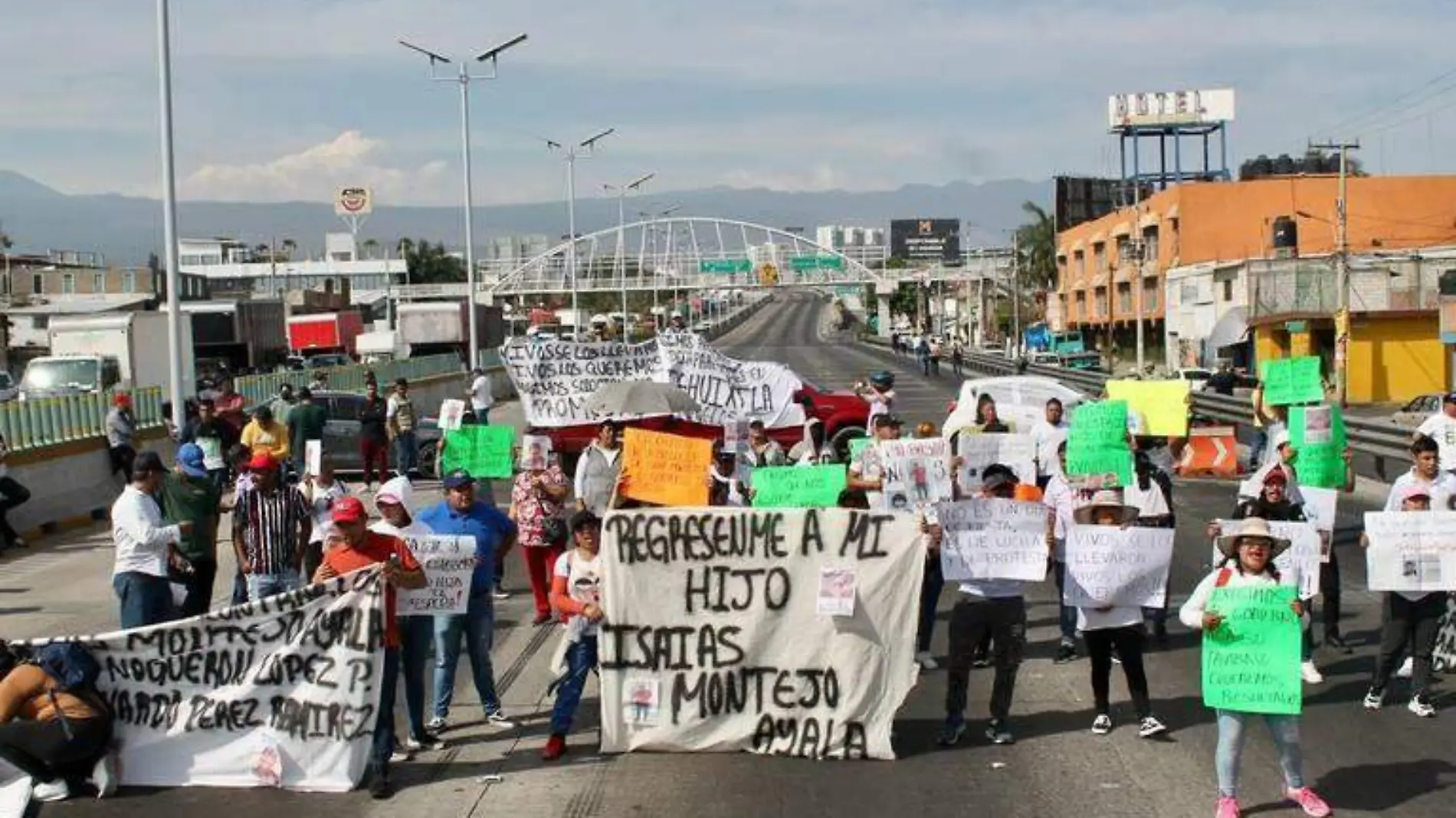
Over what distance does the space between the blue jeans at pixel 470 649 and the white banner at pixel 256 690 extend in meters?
0.96

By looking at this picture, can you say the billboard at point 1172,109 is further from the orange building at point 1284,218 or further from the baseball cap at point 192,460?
the baseball cap at point 192,460

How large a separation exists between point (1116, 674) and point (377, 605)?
528 centimetres

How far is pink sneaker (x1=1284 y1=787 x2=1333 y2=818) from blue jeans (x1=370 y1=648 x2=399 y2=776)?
4.63 metres

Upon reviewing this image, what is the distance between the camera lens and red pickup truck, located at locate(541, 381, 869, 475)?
2330 centimetres

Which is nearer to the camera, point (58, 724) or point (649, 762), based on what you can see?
point (58, 724)

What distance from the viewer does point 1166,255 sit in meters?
77.7

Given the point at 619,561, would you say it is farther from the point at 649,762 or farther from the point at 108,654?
the point at 108,654

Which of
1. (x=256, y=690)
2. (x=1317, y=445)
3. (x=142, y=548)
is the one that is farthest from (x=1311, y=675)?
(x=142, y=548)

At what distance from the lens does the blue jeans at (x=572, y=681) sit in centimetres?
960

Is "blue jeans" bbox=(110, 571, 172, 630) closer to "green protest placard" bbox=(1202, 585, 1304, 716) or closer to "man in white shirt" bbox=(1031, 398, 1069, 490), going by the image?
"green protest placard" bbox=(1202, 585, 1304, 716)

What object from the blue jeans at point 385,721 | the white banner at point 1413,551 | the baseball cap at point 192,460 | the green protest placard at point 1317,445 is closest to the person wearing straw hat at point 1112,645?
the white banner at point 1413,551

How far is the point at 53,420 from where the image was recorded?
22688 millimetres

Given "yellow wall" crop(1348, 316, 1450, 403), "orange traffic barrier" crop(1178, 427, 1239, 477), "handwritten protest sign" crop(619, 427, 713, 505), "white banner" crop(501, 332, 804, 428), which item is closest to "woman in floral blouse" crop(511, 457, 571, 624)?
"handwritten protest sign" crop(619, 427, 713, 505)

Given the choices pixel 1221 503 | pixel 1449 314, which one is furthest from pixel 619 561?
pixel 1449 314
